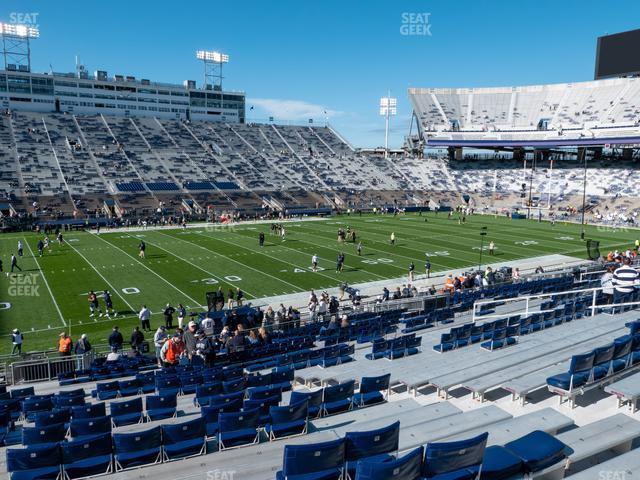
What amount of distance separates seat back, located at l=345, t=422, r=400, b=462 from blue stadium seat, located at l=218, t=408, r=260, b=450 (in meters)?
1.97

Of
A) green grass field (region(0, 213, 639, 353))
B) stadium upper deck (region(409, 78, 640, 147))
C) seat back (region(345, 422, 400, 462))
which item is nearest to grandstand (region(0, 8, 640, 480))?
seat back (region(345, 422, 400, 462))

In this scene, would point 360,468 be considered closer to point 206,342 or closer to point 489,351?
point 489,351

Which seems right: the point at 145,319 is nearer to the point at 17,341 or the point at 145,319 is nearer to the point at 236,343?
the point at 17,341

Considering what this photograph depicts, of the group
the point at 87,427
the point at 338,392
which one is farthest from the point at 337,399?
the point at 87,427

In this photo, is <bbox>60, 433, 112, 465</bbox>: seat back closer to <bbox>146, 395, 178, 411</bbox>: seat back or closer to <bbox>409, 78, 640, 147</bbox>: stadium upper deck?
<bbox>146, 395, 178, 411</bbox>: seat back

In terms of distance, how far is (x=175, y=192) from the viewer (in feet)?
201

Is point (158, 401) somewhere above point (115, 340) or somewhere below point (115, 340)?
above

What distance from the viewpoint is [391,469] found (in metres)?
4.34

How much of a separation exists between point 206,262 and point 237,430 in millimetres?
25667

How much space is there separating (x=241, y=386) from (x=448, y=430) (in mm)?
4624

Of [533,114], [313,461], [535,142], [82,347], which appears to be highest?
[533,114]

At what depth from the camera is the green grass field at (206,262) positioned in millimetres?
22312

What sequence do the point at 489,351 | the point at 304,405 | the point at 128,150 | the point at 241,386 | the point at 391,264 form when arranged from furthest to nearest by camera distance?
the point at 128,150 < the point at 391,264 < the point at 489,351 < the point at 241,386 < the point at 304,405

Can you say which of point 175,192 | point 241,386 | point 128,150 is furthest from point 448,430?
point 128,150
